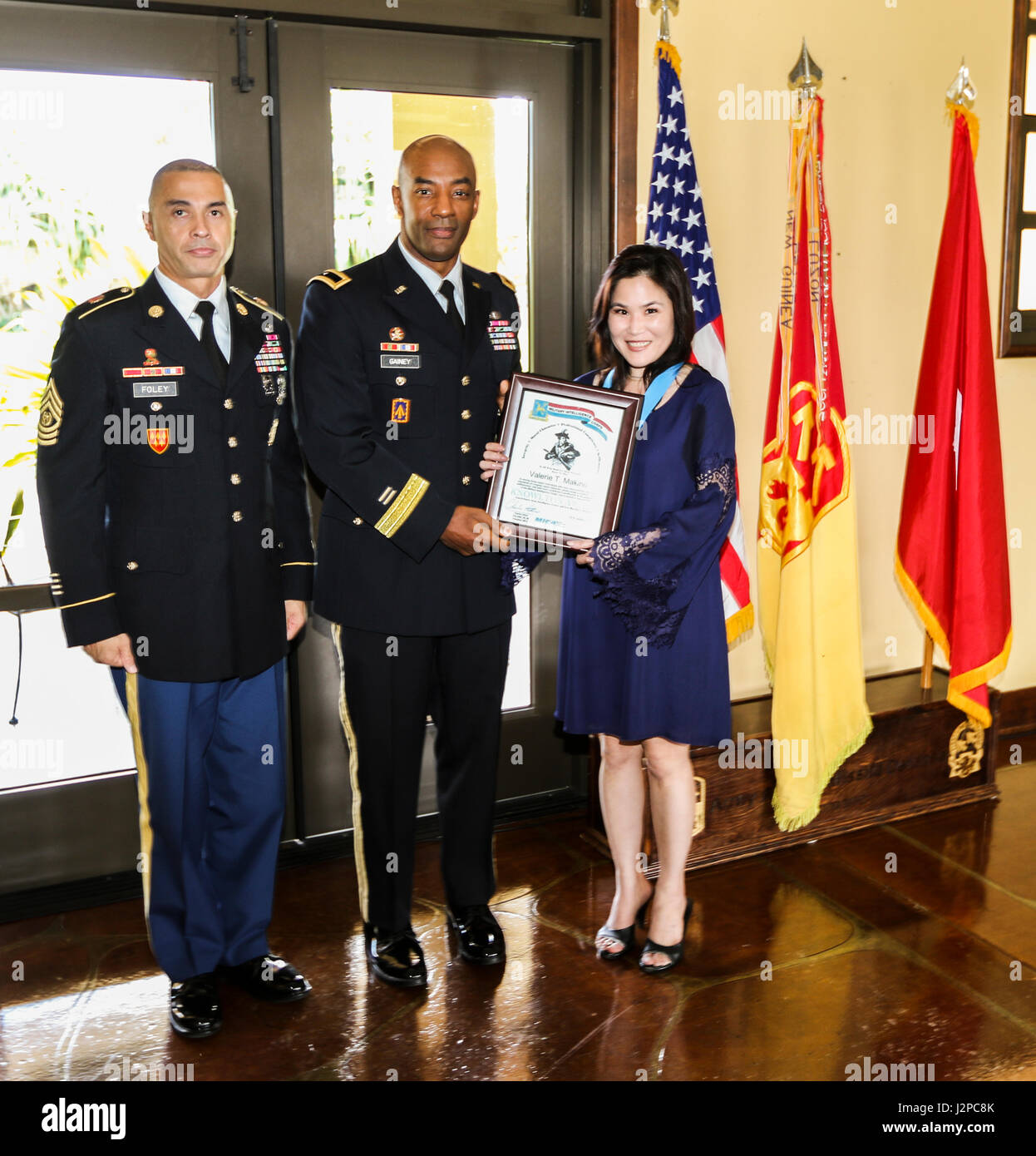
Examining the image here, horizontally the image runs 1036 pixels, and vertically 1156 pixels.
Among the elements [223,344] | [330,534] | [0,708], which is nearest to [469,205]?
[223,344]

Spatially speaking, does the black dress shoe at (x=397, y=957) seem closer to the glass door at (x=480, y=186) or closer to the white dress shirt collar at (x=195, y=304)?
the glass door at (x=480, y=186)

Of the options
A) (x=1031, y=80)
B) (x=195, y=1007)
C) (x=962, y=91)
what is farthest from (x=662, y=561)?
(x=1031, y=80)

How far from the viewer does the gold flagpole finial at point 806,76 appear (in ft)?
9.82

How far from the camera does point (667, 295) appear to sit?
2.41 meters

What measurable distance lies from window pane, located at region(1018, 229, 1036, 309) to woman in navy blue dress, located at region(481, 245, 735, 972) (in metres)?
2.05

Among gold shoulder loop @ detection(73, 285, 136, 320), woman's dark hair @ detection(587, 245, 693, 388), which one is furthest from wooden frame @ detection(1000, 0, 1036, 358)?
gold shoulder loop @ detection(73, 285, 136, 320)

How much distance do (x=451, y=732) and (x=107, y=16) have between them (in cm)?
183

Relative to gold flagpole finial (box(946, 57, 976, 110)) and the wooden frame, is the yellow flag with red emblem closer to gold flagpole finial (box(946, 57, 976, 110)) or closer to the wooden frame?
gold flagpole finial (box(946, 57, 976, 110))

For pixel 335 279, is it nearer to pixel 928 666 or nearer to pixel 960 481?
pixel 960 481

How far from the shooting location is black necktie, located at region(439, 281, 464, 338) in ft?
8.04

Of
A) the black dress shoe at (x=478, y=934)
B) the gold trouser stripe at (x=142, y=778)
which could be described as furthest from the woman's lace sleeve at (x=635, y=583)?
the gold trouser stripe at (x=142, y=778)

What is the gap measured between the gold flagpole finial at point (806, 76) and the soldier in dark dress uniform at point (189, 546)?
1.56 metres
